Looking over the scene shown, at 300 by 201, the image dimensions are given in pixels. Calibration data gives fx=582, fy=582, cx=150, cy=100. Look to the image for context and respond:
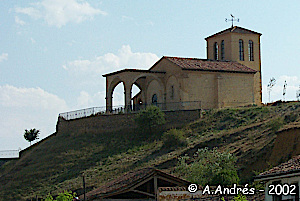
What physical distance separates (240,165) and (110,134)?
1806 centimetres

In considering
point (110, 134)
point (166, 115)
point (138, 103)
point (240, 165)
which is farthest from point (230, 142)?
point (138, 103)

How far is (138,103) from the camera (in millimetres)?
60094

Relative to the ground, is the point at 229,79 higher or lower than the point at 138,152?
higher

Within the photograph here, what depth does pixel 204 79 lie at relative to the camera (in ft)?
179

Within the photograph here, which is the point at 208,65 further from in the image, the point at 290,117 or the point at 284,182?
the point at 284,182

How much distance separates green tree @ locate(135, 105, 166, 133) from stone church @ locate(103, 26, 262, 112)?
2276 millimetres

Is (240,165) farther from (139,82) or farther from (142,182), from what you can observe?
(139,82)

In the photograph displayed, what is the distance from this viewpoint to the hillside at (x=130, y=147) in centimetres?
3961

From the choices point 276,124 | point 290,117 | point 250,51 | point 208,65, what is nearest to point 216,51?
point 250,51

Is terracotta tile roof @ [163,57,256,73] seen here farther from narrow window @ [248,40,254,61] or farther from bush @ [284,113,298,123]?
bush @ [284,113,298,123]

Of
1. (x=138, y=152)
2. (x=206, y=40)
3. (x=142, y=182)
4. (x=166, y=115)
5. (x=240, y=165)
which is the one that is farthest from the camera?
(x=206, y=40)

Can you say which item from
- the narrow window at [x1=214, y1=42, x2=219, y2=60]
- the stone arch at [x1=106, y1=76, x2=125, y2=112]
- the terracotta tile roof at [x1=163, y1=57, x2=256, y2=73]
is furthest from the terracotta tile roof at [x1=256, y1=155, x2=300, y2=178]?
the narrow window at [x1=214, y1=42, x2=219, y2=60]

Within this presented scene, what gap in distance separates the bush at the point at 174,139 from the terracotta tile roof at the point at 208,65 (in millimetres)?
7342

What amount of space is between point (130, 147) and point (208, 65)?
39.1 feet
